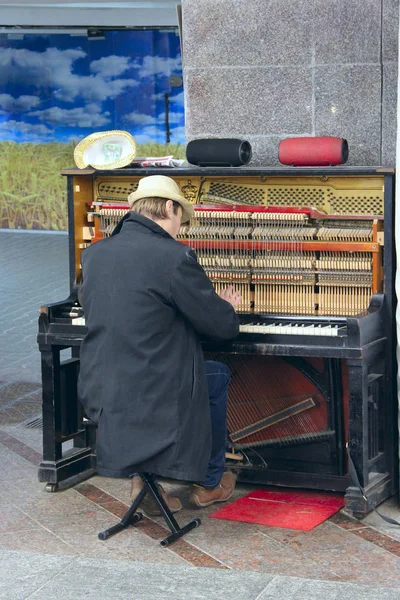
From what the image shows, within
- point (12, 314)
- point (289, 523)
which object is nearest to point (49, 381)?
point (289, 523)

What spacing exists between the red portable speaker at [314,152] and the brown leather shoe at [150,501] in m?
1.70

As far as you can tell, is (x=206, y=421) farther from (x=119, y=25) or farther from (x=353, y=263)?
(x=119, y=25)

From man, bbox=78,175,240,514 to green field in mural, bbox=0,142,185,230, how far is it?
1214 cm

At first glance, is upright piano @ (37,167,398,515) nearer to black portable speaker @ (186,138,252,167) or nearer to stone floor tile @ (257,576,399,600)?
black portable speaker @ (186,138,252,167)

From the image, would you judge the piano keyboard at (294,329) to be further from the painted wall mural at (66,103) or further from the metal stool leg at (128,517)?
the painted wall mural at (66,103)

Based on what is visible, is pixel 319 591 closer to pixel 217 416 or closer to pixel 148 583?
pixel 148 583

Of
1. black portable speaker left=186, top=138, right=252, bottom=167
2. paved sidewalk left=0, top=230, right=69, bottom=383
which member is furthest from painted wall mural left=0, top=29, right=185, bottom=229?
black portable speaker left=186, top=138, right=252, bottom=167

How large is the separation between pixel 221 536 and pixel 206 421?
514mm

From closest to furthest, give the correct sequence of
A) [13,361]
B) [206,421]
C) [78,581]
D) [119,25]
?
1. [78,581]
2. [206,421]
3. [13,361]
4. [119,25]

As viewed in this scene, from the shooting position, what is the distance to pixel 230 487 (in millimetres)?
5184

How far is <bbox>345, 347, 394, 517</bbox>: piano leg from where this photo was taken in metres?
4.73

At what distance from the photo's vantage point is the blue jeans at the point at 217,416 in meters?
4.85

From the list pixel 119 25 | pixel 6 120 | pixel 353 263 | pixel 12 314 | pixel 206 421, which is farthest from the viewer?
pixel 6 120

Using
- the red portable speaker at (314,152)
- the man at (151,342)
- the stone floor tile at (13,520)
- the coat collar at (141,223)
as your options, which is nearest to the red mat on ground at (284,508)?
the man at (151,342)
